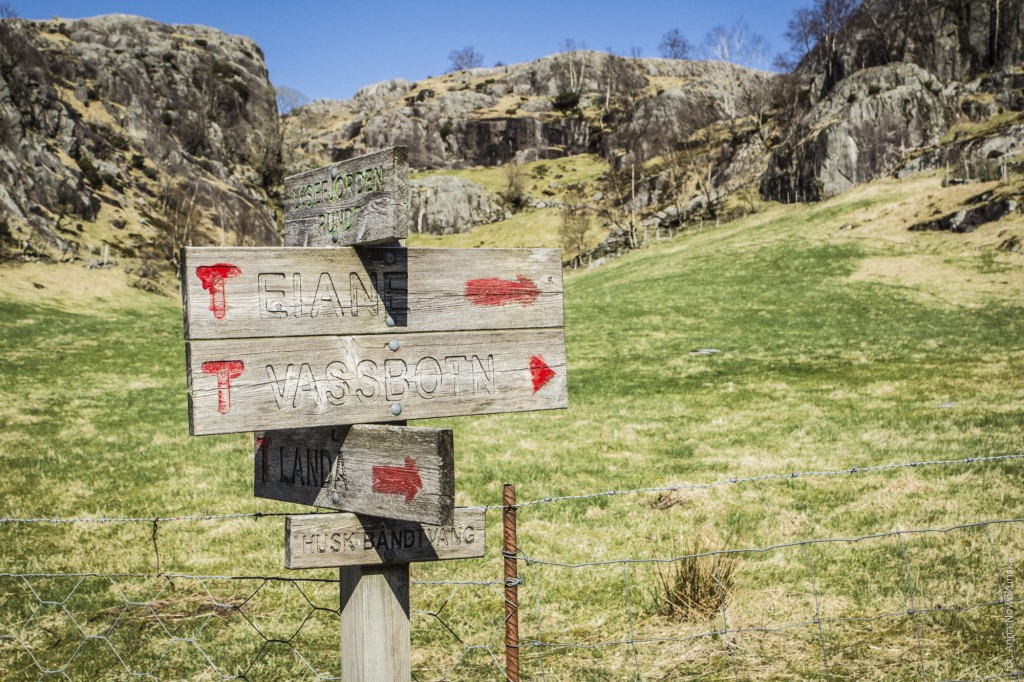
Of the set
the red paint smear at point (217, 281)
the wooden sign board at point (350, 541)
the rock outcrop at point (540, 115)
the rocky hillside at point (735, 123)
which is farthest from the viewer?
the rock outcrop at point (540, 115)

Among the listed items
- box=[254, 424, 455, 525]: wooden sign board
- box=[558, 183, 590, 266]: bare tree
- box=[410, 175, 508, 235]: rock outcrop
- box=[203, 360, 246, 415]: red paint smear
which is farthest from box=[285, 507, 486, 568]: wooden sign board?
box=[410, 175, 508, 235]: rock outcrop

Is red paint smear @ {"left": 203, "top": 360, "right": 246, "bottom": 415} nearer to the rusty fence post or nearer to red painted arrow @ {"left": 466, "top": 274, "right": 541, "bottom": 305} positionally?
red painted arrow @ {"left": 466, "top": 274, "right": 541, "bottom": 305}

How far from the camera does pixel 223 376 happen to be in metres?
3.18

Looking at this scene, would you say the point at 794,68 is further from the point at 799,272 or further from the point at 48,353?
the point at 48,353

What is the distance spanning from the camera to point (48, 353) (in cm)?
2362

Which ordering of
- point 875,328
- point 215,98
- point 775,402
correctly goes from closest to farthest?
point 775,402, point 875,328, point 215,98

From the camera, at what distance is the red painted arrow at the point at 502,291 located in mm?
3688

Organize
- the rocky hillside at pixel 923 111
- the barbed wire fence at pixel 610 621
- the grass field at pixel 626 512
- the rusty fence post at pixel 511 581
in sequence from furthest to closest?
the rocky hillside at pixel 923 111, the grass field at pixel 626 512, the barbed wire fence at pixel 610 621, the rusty fence post at pixel 511 581

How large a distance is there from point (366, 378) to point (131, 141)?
8588 centimetres

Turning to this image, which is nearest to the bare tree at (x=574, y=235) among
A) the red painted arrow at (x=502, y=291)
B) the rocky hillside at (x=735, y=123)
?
the rocky hillside at (x=735, y=123)

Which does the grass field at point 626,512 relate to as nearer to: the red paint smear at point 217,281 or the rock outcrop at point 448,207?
the red paint smear at point 217,281

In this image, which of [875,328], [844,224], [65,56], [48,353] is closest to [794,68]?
[844,224]

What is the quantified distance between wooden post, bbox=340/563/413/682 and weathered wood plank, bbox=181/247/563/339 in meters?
1.33

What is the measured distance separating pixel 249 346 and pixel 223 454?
11042 mm
